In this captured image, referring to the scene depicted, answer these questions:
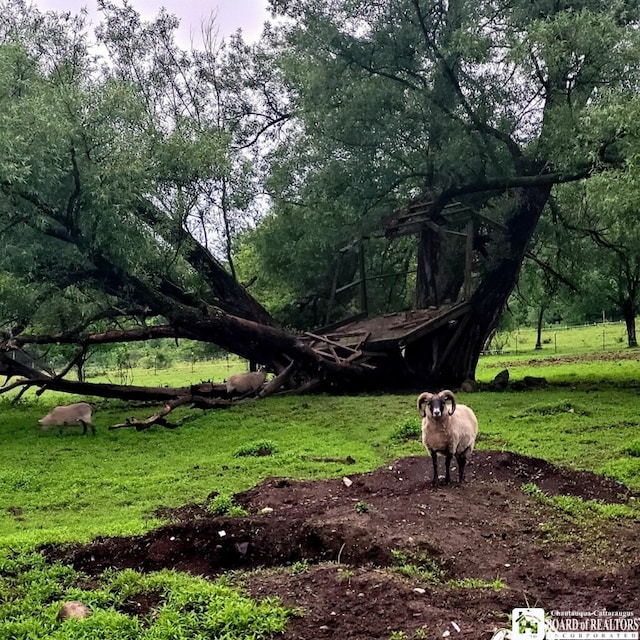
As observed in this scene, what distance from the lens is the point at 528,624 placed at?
415cm

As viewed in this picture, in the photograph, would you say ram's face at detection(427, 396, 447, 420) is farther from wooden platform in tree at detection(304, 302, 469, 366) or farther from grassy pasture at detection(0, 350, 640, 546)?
wooden platform in tree at detection(304, 302, 469, 366)

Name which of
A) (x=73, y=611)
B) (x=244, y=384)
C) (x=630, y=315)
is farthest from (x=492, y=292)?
(x=630, y=315)

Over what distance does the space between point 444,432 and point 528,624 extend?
3.87 meters

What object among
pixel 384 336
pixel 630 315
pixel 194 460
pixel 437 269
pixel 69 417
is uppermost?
pixel 437 269

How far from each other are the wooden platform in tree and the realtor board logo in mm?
14612

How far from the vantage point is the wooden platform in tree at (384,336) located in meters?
19.1

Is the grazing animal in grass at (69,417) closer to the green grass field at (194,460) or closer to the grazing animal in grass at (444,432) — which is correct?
the green grass field at (194,460)

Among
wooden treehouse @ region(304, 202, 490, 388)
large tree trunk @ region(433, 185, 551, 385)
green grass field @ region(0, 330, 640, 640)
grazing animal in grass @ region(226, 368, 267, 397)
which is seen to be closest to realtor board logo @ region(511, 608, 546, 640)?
green grass field @ region(0, 330, 640, 640)

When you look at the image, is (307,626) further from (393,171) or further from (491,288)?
(491,288)

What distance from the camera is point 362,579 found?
4938 millimetres

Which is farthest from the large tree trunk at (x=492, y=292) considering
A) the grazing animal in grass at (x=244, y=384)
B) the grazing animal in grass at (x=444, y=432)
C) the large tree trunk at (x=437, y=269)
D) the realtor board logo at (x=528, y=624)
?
the realtor board logo at (x=528, y=624)

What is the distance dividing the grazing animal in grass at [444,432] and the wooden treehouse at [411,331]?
10.7 meters

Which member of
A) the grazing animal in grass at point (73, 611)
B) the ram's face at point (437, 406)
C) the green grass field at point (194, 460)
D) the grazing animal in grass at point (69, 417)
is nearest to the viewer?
the grazing animal in grass at point (73, 611)

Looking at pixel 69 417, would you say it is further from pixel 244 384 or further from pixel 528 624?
pixel 528 624
